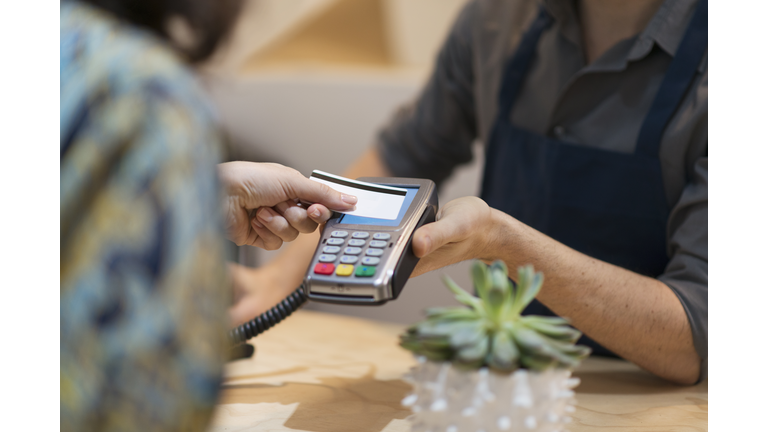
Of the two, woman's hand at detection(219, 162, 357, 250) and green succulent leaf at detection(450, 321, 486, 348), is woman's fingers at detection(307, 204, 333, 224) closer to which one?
woman's hand at detection(219, 162, 357, 250)

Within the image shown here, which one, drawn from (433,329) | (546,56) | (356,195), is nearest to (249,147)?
(546,56)

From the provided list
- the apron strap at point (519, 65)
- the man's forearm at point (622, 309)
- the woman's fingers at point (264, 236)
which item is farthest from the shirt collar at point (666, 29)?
the woman's fingers at point (264, 236)

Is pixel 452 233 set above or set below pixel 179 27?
below

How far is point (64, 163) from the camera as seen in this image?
0.25 metres

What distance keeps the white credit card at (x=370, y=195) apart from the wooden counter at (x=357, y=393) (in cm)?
16

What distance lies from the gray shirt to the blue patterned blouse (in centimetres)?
53

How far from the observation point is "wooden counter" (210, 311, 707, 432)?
494 mm

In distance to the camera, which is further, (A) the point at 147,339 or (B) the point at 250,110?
(B) the point at 250,110

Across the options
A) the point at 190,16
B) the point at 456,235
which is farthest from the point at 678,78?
the point at 190,16

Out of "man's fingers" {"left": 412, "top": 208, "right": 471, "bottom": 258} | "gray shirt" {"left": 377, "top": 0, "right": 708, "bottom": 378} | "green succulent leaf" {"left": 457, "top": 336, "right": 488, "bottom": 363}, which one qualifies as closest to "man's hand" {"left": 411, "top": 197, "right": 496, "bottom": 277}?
"man's fingers" {"left": 412, "top": 208, "right": 471, "bottom": 258}

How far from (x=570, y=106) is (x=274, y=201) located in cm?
45

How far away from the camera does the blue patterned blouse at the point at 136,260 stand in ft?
0.80

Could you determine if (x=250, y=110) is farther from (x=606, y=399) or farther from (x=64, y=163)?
(x=64, y=163)

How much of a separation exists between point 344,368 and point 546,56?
19.6 inches
